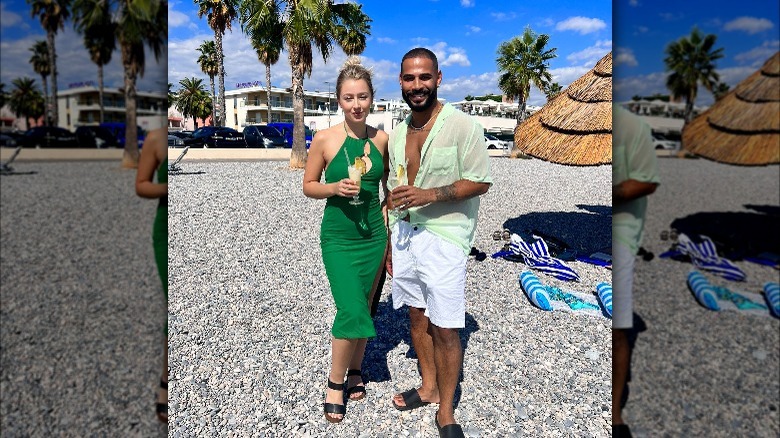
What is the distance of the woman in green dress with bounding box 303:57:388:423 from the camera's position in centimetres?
279

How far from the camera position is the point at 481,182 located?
8.41 ft

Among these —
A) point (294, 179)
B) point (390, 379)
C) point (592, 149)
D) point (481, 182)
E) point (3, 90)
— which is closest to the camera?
point (3, 90)

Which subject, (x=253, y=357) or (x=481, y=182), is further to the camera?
(x=253, y=357)

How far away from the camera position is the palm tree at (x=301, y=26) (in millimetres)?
17031

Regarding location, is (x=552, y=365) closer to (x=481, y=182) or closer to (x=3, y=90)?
(x=481, y=182)

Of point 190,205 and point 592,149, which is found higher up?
point 592,149

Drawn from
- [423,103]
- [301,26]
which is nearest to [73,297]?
[423,103]

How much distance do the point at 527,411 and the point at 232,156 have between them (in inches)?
847

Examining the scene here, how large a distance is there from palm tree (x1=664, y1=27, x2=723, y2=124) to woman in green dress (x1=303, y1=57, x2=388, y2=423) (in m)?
2.12

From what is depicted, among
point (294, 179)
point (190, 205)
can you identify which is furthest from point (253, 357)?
point (294, 179)

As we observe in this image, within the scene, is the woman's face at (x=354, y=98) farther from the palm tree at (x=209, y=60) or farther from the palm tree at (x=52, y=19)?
the palm tree at (x=209, y=60)

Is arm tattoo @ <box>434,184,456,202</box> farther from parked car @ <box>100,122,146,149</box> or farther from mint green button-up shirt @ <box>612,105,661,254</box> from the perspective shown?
parked car @ <box>100,122,146,149</box>

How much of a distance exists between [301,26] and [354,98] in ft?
51.1

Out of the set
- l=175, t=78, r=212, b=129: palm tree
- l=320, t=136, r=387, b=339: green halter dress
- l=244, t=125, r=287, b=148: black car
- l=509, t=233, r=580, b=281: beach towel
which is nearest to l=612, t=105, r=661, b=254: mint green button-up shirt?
l=320, t=136, r=387, b=339: green halter dress
